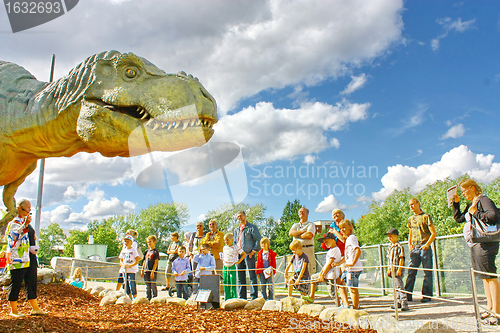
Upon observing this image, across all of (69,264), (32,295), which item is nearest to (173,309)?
(32,295)

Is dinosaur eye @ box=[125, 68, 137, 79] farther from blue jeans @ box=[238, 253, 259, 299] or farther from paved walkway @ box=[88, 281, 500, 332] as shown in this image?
blue jeans @ box=[238, 253, 259, 299]

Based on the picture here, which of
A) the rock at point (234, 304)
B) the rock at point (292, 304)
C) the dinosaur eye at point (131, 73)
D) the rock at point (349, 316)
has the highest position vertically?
the dinosaur eye at point (131, 73)

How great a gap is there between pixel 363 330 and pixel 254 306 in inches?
103

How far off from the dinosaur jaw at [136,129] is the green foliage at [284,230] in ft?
174

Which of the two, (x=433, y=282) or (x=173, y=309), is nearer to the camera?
(x=173, y=309)

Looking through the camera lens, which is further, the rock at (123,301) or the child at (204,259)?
the child at (204,259)

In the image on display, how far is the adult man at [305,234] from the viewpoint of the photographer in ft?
23.1

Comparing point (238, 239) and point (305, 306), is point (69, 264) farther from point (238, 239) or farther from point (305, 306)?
point (305, 306)

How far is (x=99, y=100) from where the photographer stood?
7.77ft

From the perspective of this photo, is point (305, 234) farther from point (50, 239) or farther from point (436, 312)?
point (50, 239)

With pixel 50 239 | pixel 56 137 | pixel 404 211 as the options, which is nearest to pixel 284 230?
pixel 404 211

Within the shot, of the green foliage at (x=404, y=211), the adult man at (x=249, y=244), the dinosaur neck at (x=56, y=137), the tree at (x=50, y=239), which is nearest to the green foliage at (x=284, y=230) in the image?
the green foliage at (x=404, y=211)

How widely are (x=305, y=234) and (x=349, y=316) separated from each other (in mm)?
A: 2569

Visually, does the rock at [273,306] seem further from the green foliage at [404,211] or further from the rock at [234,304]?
the green foliage at [404,211]
